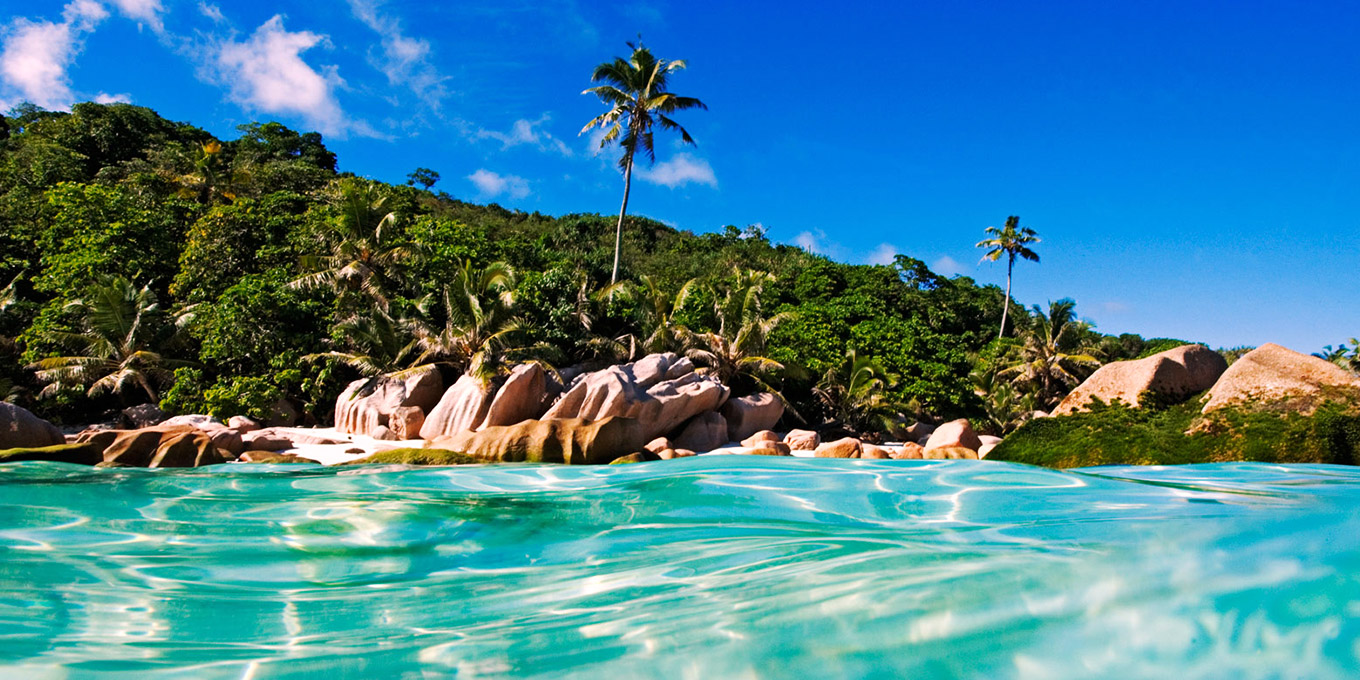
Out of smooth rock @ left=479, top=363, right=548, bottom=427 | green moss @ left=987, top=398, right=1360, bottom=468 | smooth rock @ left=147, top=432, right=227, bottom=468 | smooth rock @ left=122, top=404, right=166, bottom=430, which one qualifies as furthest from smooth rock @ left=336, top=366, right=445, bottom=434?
green moss @ left=987, top=398, right=1360, bottom=468

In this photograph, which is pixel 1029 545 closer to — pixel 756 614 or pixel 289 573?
pixel 756 614

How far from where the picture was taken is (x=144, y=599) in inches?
126

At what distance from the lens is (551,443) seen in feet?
37.2

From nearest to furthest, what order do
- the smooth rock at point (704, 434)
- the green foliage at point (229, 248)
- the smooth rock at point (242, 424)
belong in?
the smooth rock at point (242, 424) → the smooth rock at point (704, 434) → the green foliage at point (229, 248)

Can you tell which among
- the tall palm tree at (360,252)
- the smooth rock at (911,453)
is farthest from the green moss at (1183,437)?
the tall palm tree at (360,252)

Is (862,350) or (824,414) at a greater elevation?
(862,350)

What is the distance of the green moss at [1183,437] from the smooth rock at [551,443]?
634 cm

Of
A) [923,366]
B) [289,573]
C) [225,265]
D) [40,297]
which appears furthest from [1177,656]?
[40,297]

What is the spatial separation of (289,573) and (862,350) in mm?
21223

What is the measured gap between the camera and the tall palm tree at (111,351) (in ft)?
58.8

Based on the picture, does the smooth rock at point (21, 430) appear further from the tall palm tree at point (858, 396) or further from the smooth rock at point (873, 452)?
the tall palm tree at point (858, 396)

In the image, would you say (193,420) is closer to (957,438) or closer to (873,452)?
(873,452)

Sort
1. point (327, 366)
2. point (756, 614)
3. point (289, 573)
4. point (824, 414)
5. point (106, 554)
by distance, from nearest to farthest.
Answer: point (756, 614)
point (289, 573)
point (106, 554)
point (327, 366)
point (824, 414)

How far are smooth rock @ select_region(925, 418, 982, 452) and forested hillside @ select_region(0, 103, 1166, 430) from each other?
16.0 feet
